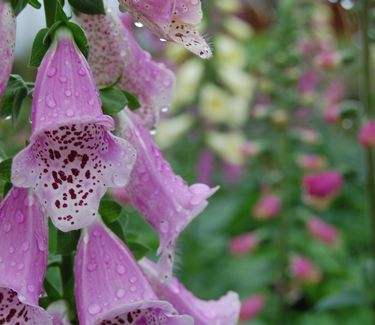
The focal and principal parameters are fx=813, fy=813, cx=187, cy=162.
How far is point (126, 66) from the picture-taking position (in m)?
1.33

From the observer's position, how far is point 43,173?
1089mm

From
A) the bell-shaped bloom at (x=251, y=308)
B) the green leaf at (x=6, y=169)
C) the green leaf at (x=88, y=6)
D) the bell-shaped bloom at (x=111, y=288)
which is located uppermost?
the green leaf at (x=88, y=6)

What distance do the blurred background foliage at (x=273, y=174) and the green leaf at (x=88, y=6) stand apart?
1.27m

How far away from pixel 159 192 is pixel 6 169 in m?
0.24

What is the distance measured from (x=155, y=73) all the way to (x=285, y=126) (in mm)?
1926

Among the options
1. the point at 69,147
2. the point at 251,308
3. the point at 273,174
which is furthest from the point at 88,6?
the point at 273,174

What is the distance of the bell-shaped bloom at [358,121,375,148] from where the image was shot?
7.91 ft

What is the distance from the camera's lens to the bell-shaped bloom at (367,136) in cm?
241

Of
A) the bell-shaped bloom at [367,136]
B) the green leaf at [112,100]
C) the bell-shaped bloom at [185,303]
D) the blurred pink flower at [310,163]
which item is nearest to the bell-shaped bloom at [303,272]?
the blurred pink flower at [310,163]

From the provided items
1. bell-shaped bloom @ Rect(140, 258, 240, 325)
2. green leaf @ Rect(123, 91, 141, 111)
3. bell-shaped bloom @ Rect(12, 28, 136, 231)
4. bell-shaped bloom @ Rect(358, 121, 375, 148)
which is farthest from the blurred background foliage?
bell-shaped bloom @ Rect(12, 28, 136, 231)

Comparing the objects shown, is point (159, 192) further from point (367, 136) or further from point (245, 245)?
point (245, 245)

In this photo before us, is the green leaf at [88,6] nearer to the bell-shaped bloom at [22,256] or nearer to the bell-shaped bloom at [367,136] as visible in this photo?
the bell-shaped bloom at [22,256]

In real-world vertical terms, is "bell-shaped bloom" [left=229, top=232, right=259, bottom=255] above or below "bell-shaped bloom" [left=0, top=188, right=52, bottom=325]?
below

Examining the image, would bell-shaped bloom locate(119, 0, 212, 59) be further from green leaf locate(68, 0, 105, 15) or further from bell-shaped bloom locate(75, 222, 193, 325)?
bell-shaped bloom locate(75, 222, 193, 325)
